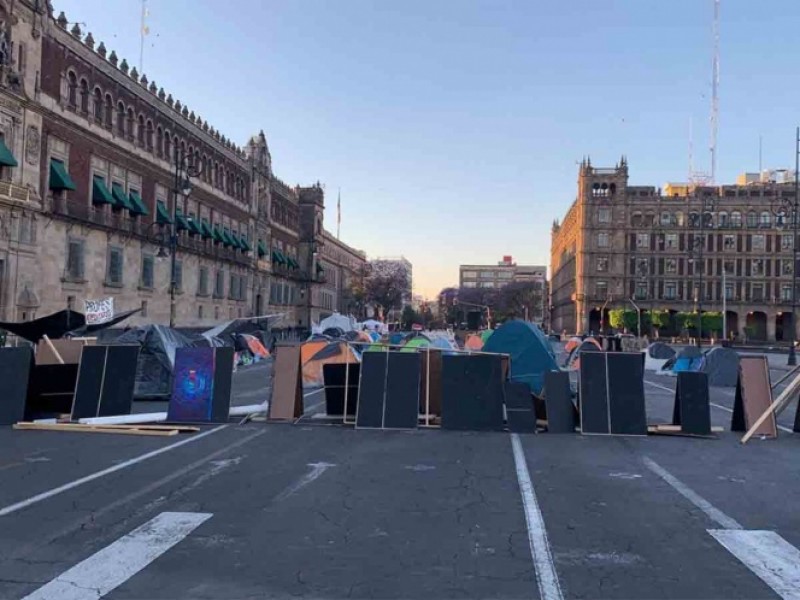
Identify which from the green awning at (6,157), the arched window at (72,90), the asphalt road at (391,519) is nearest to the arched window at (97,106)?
the arched window at (72,90)

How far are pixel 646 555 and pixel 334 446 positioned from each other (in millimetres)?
6402

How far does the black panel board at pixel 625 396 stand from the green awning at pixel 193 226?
4173 cm

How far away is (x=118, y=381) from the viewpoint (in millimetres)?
14203

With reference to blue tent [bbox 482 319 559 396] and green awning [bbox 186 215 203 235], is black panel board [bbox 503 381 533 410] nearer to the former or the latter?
blue tent [bbox 482 319 559 396]

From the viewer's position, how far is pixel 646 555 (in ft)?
20.0

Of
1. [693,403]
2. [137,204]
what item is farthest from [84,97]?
[693,403]

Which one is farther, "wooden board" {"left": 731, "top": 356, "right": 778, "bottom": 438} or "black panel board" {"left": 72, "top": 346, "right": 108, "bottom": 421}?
"black panel board" {"left": 72, "top": 346, "right": 108, "bottom": 421}

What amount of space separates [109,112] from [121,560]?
Result: 40.2 metres

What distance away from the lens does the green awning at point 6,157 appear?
30703 mm

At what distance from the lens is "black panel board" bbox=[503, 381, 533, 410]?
13.3m

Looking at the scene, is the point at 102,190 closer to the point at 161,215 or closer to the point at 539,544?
the point at 161,215

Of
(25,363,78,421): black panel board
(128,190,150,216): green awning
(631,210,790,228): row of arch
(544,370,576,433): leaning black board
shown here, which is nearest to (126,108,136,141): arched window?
(128,190,150,216): green awning

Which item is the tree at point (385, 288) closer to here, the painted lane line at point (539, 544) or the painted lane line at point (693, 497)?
the painted lane line at point (693, 497)

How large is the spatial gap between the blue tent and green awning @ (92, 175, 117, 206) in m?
28.7
